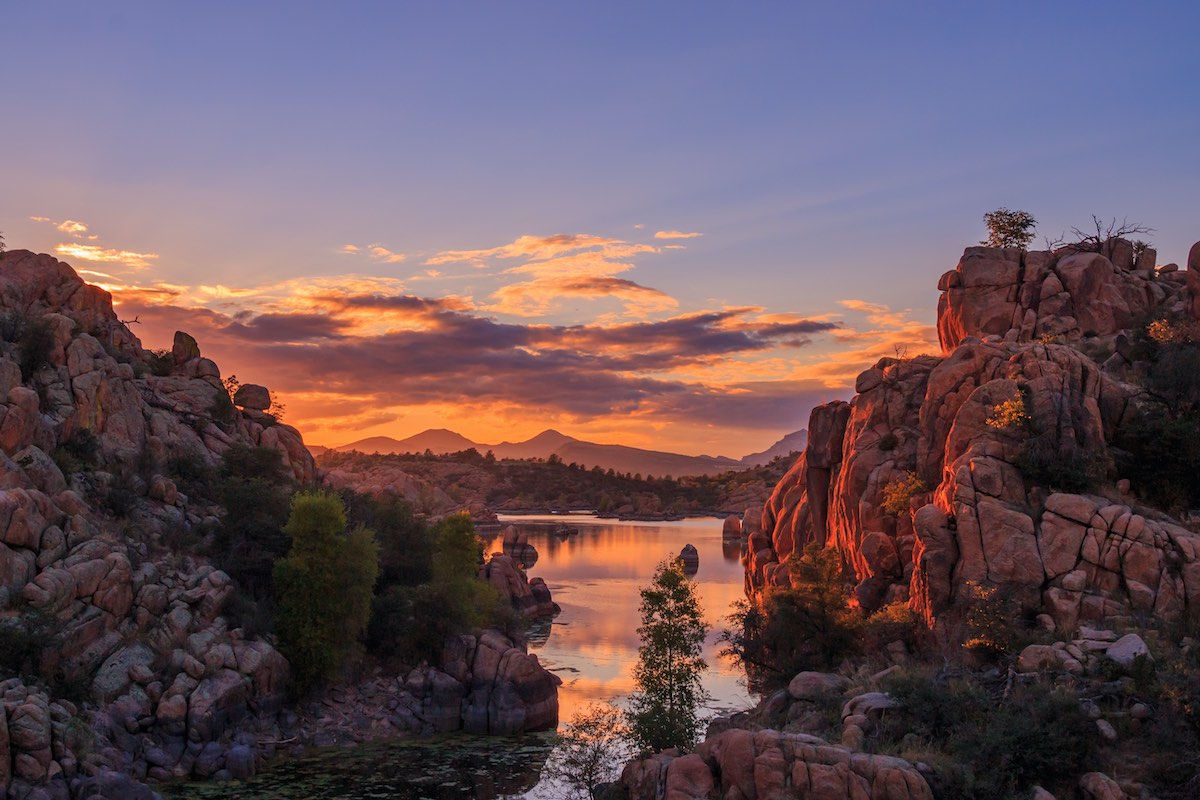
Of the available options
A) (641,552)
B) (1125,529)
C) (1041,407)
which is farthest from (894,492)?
(641,552)

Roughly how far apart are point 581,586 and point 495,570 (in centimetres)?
2321

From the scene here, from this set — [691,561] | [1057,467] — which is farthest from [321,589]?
[691,561]

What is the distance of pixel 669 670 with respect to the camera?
123ft

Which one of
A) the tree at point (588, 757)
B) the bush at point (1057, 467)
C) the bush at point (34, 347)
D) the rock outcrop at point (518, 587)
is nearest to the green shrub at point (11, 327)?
the bush at point (34, 347)

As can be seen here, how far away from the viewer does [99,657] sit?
37812mm

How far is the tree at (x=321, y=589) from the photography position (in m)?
43.2

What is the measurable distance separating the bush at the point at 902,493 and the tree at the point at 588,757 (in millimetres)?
17558

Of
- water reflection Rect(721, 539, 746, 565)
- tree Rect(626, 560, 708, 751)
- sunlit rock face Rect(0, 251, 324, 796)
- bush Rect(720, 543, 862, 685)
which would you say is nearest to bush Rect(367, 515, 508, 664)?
sunlit rock face Rect(0, 251, 324, 796)

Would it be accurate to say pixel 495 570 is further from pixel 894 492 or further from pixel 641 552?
pixel 641 552

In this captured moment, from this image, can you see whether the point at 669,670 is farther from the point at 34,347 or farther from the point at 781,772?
the point at 34,347

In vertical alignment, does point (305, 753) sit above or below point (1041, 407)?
below

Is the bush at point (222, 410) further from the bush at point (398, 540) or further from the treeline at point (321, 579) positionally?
the bush at point (398, 540)

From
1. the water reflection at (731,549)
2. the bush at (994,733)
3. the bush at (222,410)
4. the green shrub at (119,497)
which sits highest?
the bush at (222,410)

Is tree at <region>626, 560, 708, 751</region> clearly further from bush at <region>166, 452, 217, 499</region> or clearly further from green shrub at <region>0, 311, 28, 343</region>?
green shrub at <region>0, 311, 28, 343</region>
